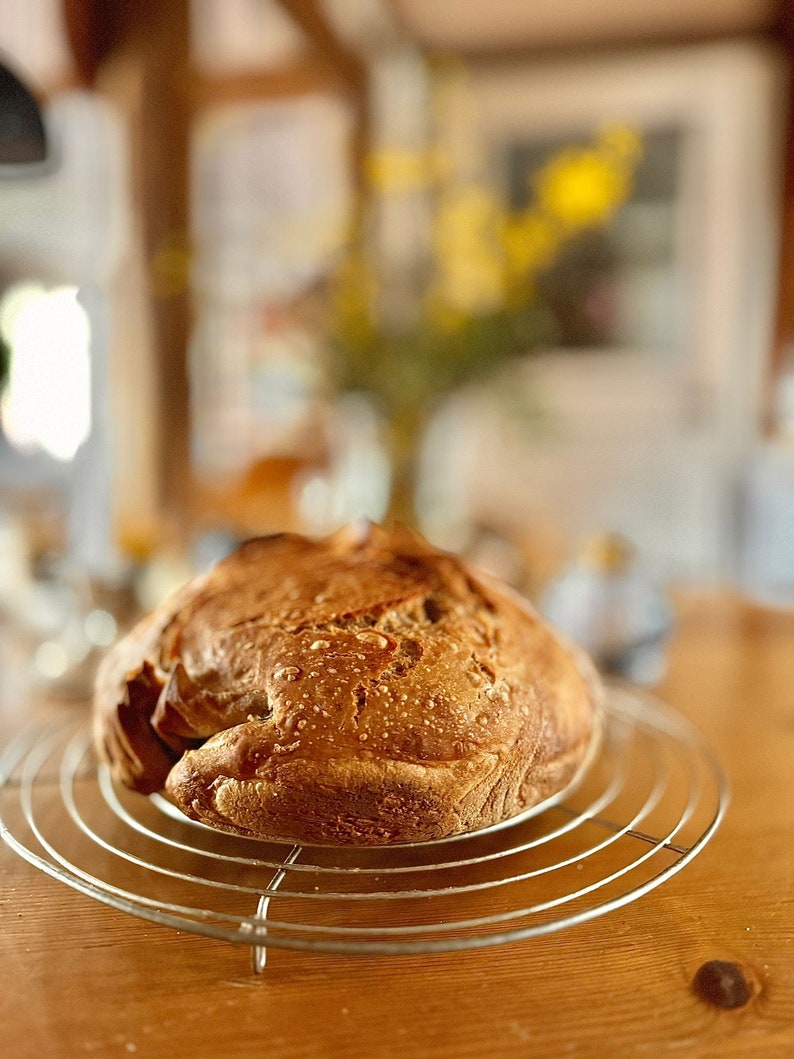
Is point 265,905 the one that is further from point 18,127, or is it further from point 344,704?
point 18,127

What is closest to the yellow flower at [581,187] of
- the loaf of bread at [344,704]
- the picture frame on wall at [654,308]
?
the loaf of bread at [344,704]

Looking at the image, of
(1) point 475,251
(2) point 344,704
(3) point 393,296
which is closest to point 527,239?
(1) point 475,251

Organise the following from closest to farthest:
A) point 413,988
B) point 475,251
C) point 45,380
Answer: point 413,988, point 45,380, point 475,251

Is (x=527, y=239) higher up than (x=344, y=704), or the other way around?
(x=527, y=239)

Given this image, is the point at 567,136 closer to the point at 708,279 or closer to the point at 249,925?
the point at 708,279

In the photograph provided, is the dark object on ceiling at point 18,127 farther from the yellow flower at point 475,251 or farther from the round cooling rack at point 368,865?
the yellow flower at point 475,251
